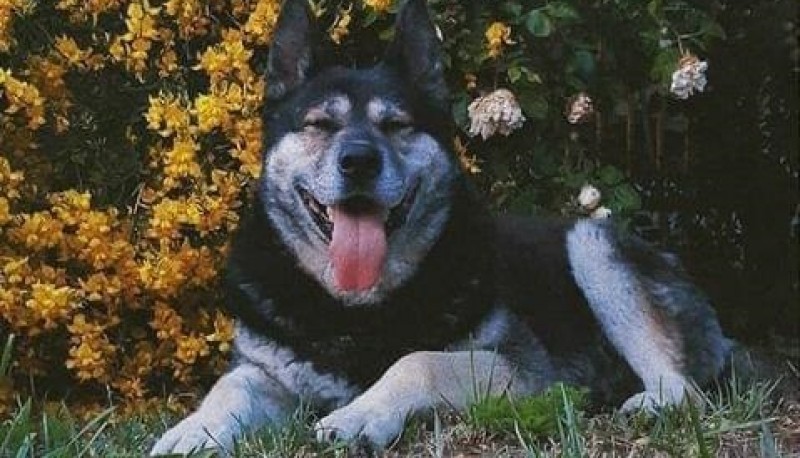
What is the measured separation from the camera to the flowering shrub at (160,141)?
5.12 m

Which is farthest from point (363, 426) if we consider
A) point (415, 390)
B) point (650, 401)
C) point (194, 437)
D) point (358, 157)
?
point (650, 401)

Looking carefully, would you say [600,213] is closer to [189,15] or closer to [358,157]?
[358,157]

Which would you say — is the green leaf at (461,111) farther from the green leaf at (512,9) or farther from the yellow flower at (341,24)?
the yellow flower at (341,24)

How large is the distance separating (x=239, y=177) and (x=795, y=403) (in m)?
2.06

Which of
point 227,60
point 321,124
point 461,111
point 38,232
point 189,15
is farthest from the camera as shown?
point 461,111

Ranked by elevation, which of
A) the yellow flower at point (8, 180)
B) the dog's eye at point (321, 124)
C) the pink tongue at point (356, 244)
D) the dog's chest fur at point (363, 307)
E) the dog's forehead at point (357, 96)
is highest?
the dog's forehead at point (357, 96)

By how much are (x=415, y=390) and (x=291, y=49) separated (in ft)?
4.39

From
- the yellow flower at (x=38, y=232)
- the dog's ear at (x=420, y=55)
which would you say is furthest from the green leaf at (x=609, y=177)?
the yellow flower at (x=38, y=232)

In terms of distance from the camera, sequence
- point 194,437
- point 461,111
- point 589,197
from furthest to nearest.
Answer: point 589,197
point 461,111
point 194,437

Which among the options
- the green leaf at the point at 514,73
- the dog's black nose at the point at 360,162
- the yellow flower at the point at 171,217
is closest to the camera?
the dog's black nose at the point at 360,162

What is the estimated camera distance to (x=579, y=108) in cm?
553

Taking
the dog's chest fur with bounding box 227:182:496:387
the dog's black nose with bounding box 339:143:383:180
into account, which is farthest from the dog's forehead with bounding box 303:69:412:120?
the dog's chest fur with bounding box 227:182:496:387

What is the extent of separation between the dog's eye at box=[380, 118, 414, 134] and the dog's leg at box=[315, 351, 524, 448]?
74 cm

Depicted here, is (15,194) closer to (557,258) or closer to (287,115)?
(287,115)
